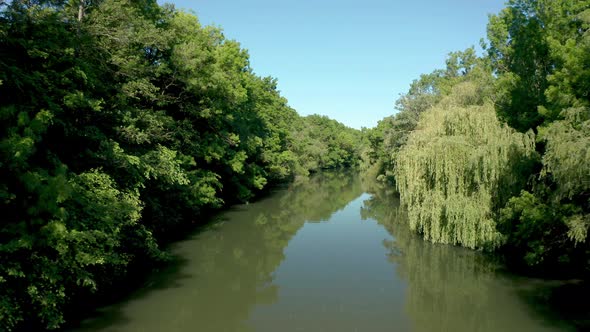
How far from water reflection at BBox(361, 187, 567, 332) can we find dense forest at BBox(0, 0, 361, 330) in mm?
8778

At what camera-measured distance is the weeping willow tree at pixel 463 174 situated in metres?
14.9

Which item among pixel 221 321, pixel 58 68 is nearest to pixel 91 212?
pixel 58 68

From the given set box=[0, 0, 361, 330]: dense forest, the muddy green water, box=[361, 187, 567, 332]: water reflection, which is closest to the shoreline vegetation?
box=[0, 0, 361, 330]: dense forest

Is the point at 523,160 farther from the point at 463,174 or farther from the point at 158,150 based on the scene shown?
the point at 158,150

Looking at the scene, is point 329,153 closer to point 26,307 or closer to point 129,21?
point 129,21

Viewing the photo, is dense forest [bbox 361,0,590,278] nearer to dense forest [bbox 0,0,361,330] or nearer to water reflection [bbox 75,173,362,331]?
water reflection [bbox 75,173,362,331]

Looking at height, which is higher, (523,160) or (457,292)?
(523,160)

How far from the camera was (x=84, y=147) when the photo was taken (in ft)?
36.9

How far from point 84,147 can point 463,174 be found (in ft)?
45.2

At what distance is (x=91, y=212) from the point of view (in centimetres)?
934

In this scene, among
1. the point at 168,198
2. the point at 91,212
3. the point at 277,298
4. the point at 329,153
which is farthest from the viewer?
the point at 329,153

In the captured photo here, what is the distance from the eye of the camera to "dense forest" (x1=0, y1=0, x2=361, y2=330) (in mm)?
7629

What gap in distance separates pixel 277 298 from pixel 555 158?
873 cm

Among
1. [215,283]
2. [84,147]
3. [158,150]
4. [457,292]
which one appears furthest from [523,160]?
[84,147]
